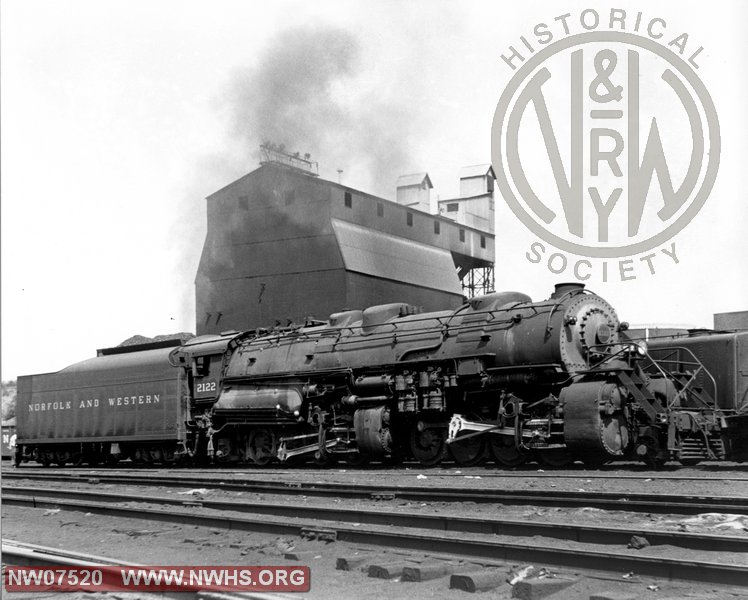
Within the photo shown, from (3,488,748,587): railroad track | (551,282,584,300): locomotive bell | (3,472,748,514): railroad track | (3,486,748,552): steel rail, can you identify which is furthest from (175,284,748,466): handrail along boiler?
(3,488,748,587): railroad track

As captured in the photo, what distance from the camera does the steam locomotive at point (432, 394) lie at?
13133 millimetres

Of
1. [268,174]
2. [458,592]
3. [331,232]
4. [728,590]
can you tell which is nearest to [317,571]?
[458,592]

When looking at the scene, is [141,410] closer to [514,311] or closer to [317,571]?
[514,311]

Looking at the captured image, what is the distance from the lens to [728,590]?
16.4 feet

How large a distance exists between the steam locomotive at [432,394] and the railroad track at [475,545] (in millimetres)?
5692

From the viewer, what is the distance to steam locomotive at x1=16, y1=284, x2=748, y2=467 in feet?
43.1

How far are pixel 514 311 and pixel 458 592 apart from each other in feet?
31.6

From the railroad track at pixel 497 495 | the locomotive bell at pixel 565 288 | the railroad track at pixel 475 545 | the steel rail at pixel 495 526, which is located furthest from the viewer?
the locomotive bell at pixel 565 288

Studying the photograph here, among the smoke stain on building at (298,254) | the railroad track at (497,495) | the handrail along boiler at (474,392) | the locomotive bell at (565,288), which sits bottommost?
the railroad track at (497,495)

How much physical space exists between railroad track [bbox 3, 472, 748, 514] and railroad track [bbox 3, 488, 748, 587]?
149cm

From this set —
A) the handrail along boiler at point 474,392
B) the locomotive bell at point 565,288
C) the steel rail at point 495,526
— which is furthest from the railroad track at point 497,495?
the locomotive bell at point 565,288

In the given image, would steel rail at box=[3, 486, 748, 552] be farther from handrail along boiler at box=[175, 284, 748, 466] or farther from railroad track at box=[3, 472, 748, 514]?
handrail along boiler at box=[175, 284, 748, 466]

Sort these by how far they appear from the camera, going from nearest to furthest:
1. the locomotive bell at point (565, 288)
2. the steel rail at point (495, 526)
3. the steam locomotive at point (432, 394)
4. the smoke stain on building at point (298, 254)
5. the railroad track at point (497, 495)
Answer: the steel rail at point (495, 526) → the railroad track at point (497, 495) → the steam locomotive at point (432, 394) → the locomotive bell at point (565, 288) → the smoke stain on building at point (298, 254)

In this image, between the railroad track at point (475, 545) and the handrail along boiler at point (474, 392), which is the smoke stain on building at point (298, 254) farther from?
the railroad track at point (475, 545)
